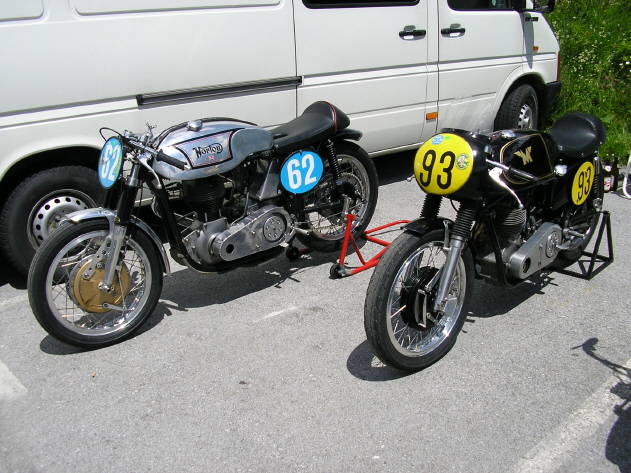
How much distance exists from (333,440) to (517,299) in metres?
1.73

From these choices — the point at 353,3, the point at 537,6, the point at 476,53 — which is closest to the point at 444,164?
the point at 353,3

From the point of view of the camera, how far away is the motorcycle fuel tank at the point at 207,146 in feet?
11.4

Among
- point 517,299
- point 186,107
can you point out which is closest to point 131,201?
point 186,107

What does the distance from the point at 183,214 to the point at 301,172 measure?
807 millimetres

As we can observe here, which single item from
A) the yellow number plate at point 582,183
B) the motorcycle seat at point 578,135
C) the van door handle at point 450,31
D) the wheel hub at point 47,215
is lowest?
the wheel hub at point 47,215

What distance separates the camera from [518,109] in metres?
6.66

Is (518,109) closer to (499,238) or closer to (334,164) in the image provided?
(334,164)

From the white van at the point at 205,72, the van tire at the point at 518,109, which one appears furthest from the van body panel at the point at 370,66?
the van tire at the point at 518,109

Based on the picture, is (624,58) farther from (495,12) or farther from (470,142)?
(470,142)

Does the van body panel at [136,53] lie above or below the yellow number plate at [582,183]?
above

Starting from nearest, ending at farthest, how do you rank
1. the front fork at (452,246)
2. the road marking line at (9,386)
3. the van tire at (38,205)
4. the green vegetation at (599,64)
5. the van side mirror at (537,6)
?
the front fork at (452,246) → the road marking line at (9,386) → the van tire at (38,205) → the van side mirror at (537,6) → the green vegetation at (599,64)

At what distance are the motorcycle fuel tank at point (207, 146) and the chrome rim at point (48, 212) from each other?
1.02 meters

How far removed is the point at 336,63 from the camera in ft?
16.9

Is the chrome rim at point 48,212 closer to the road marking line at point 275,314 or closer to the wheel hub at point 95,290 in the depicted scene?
the wheel hub at point 95,290
